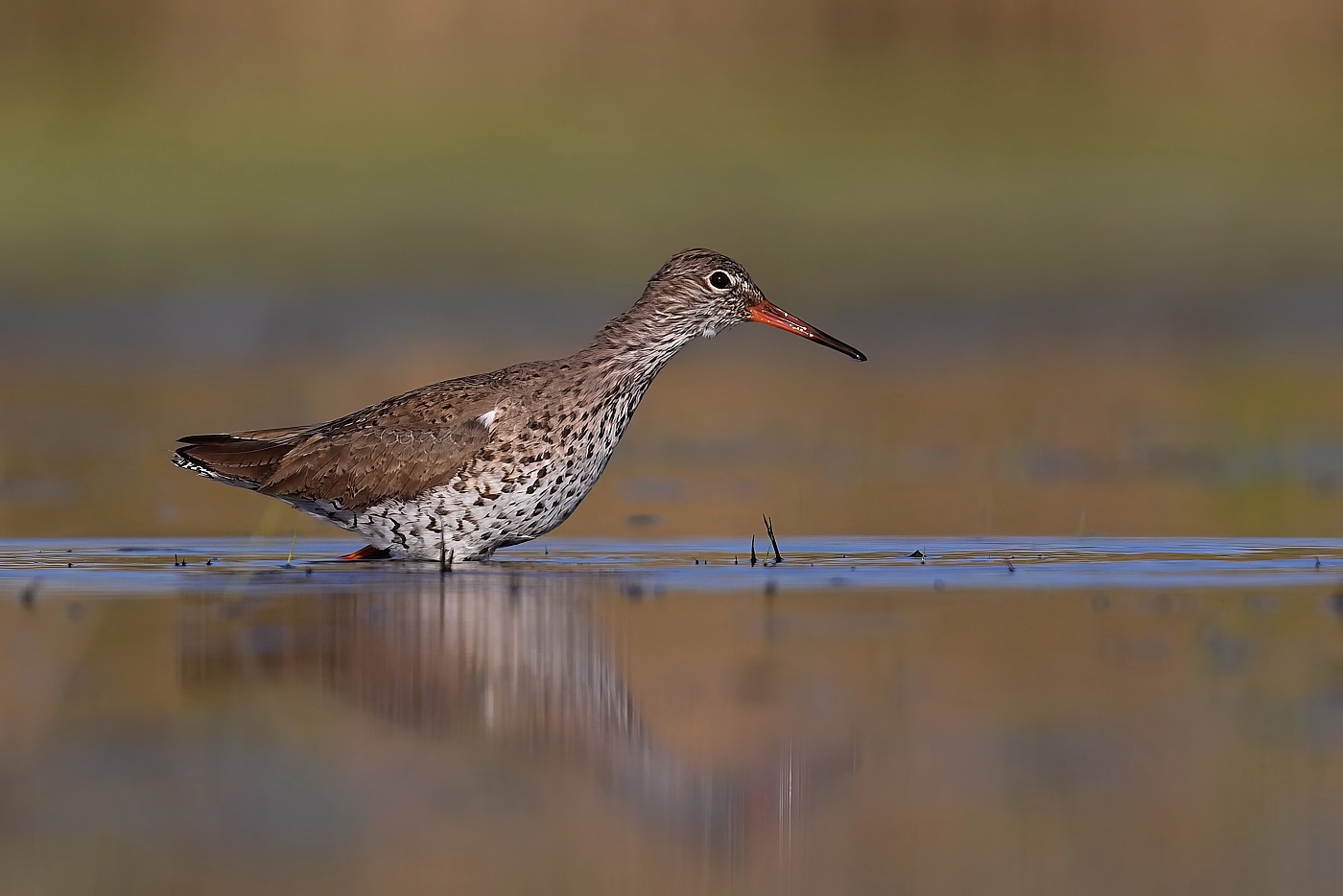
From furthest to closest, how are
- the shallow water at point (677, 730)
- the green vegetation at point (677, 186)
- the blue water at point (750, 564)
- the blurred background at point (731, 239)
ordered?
the green vegetation at point (677, 186), the blurred background at point (731, 239), the blue water at point (750, 564), the shallow water at point (677, 730)

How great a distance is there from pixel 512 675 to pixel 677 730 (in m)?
0.76

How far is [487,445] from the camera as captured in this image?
9352mm

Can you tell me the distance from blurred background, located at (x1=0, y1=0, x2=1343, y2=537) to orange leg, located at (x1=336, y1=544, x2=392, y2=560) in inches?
49.4

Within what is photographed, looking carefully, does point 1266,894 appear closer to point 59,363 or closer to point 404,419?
point 404,419

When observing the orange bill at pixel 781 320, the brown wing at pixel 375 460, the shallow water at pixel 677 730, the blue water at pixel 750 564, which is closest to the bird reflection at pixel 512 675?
the shallow water at pixel 677 730

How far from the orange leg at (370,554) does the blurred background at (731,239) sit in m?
1.25

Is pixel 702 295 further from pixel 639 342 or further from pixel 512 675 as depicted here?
pixel 512 675

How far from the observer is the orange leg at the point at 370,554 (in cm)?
975

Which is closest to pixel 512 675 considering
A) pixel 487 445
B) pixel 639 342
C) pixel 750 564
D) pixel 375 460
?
pixel 750 564

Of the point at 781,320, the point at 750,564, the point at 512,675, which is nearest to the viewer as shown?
the point at 512,675

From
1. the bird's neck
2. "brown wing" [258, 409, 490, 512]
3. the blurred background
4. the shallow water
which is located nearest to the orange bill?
the bird's neck

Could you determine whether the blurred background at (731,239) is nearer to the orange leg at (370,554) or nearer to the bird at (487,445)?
the bird at (487,445)

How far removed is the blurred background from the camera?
12477 mm

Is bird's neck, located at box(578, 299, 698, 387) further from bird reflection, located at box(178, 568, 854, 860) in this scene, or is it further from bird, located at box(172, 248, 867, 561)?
bird reflection, located at box(178, 568, 854, 860)
